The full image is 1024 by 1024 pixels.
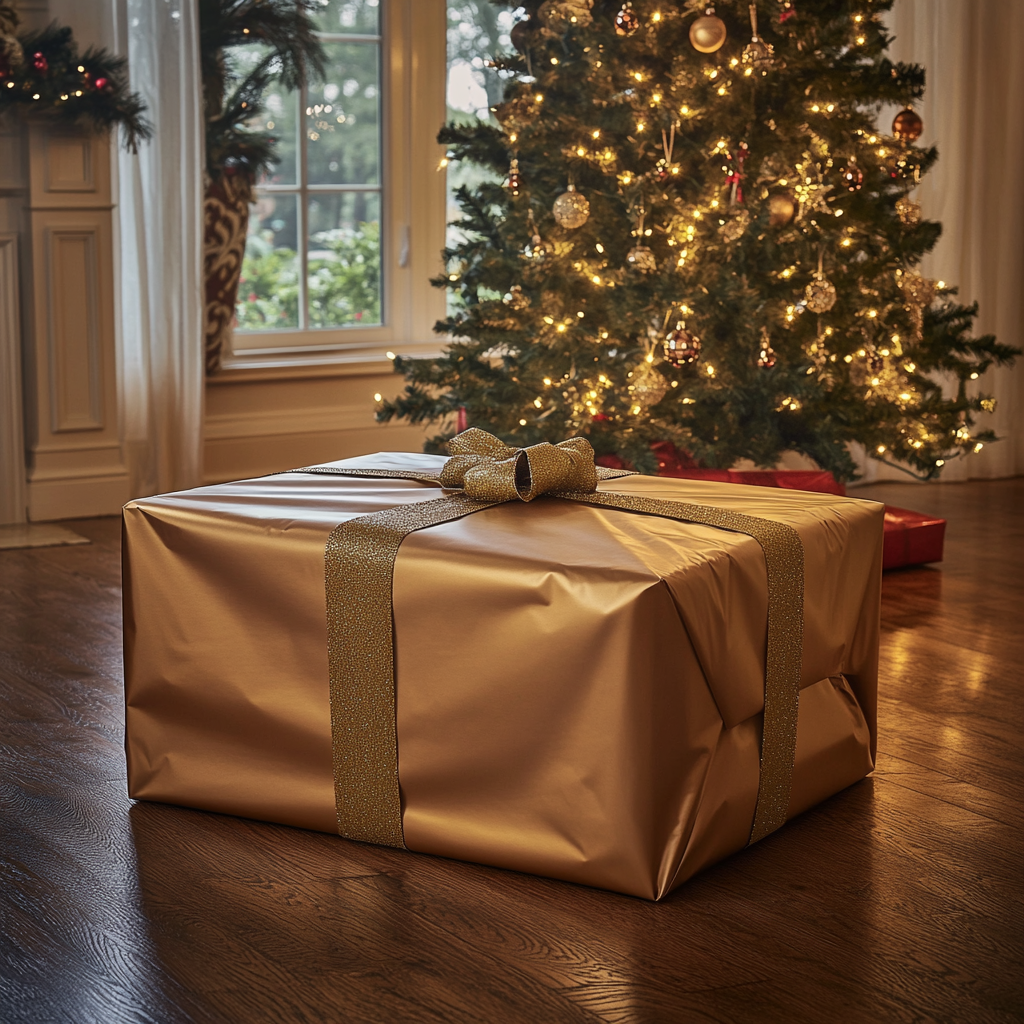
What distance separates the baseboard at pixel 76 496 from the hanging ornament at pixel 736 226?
211cm

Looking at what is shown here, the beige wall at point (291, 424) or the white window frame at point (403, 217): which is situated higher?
the white window frame at point (403, 217)

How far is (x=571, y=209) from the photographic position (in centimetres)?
345

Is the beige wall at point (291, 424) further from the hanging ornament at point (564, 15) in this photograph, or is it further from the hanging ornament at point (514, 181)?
the hanging ornament at point (564, 15)

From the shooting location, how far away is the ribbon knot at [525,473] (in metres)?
1.78

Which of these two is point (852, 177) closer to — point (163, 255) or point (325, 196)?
point (163, 255)

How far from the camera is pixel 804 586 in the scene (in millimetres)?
1750

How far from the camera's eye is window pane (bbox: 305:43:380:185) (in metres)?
5.08

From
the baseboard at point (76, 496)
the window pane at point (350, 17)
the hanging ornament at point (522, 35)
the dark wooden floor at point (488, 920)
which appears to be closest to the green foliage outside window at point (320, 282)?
the window pane at point (350, 17)

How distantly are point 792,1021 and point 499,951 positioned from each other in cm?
34

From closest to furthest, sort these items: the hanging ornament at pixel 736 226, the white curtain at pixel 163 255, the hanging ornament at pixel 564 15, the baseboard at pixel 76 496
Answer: the hanging ornament at pixel 736 226 → the hanging ornament at pixel 564 15 → the baseboard at pixel 76 496 → the white curtain at pixel 163 255

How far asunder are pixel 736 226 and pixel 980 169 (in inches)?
88.5

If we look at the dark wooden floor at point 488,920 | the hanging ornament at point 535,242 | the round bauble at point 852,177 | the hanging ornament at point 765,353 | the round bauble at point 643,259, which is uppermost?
the round bauble at point 852,177

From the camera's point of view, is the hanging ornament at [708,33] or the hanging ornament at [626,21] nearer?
the hanging ornament at [708,33]

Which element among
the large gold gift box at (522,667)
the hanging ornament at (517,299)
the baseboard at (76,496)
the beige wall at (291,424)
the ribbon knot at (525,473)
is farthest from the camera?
the beige wall at (291,424)
